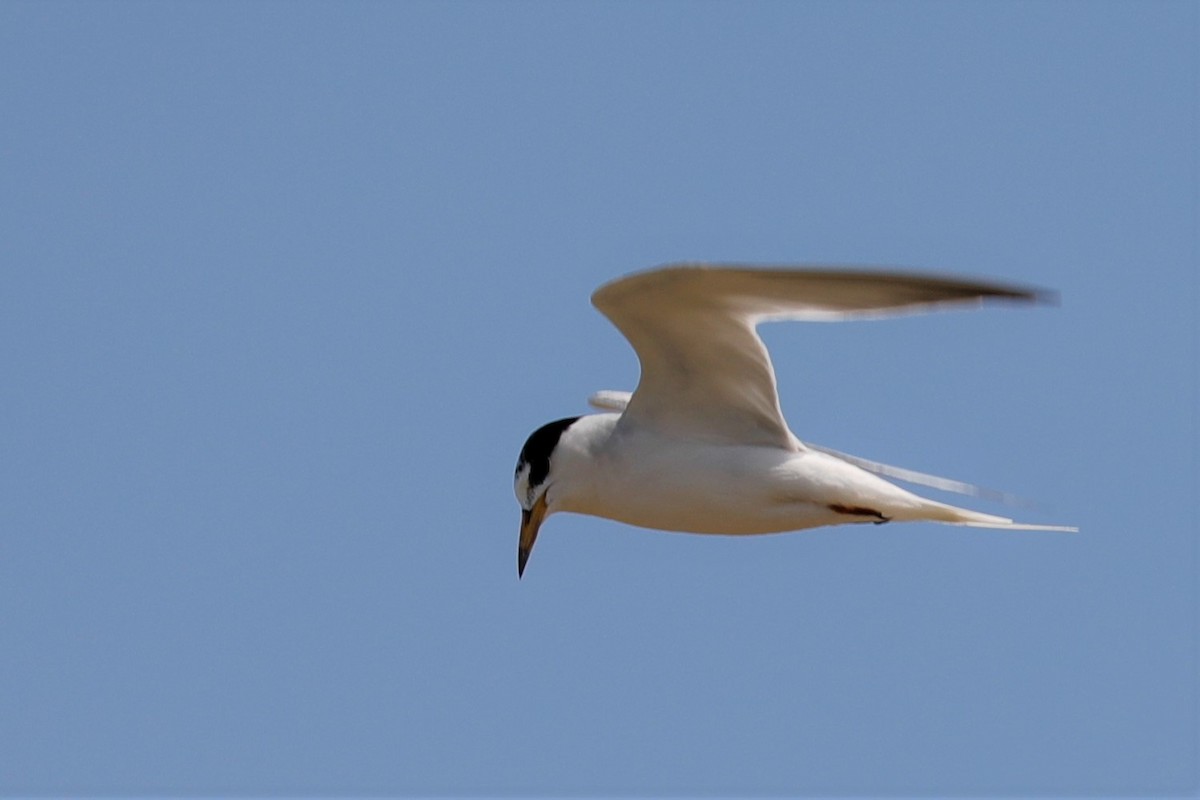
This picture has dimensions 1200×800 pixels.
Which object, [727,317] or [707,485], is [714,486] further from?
[727,317]

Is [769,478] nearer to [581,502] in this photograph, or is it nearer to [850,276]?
[581,502]

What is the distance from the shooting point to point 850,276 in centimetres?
622

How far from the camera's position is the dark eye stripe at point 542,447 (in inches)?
325

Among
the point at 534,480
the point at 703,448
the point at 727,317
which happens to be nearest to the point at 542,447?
the point at 534,480

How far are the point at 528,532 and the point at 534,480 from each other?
11.9 inches

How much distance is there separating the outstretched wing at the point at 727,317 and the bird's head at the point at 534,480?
1.41ft

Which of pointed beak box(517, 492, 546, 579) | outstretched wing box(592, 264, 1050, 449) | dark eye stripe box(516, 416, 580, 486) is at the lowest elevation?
pointed beak box(517, 492, 546, 579)

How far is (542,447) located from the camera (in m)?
8.30

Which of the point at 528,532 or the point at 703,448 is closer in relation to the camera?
the point at 703,448

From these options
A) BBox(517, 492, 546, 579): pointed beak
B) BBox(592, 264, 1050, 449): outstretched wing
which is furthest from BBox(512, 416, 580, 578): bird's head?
BBox(592, 264, 1050, 449): outstretched wing

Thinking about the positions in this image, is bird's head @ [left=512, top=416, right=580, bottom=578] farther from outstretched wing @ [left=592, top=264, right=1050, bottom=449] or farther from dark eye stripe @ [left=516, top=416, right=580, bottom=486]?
outstretched wing @ [left=592, top=264, right=1050, bottom=449]

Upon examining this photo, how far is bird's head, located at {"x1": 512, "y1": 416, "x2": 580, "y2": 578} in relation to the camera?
827 centimetres

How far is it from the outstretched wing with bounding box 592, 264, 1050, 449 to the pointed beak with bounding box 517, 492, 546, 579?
70 cm

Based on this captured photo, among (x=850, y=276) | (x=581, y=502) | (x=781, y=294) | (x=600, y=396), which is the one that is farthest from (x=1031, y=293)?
(x=600, y=396)
